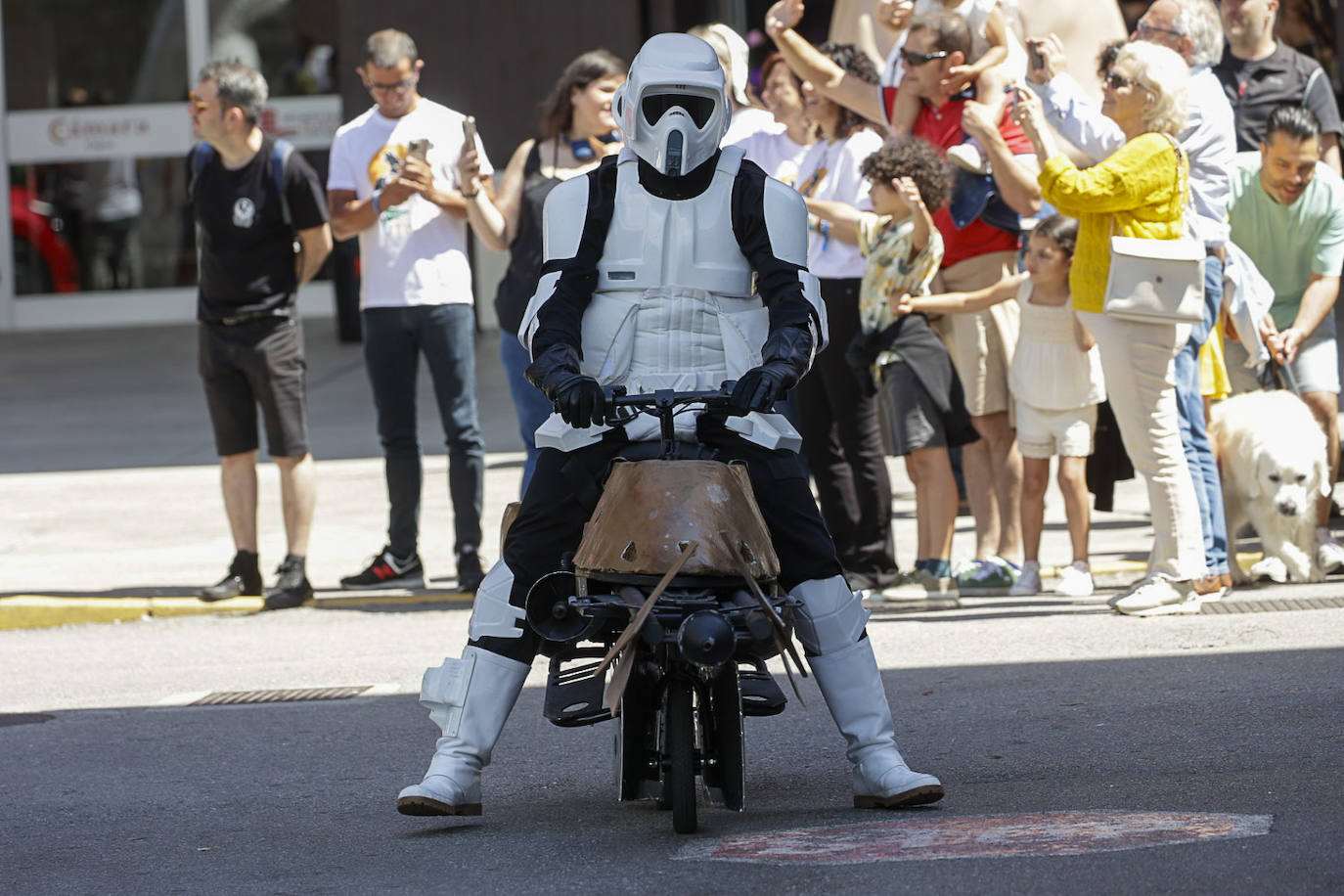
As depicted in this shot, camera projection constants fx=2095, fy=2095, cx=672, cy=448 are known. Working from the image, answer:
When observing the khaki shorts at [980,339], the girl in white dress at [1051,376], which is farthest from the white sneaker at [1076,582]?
the khaki shorts at [980,339]

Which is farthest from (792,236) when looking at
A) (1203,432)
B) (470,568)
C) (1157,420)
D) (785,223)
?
(470,568)

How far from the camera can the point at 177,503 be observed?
40.1 feet

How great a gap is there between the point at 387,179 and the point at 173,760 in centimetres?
362

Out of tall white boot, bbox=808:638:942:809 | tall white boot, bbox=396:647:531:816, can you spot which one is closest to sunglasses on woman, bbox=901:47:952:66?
tall white boot, bbox=808:638:942:809

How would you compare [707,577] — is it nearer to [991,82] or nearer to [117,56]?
[991,82]

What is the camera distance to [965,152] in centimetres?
875

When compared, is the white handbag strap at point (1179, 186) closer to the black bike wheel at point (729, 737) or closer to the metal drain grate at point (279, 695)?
the metal drain grate at point (279, 695)

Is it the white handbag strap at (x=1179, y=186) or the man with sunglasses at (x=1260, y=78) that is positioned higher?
the man with sunglasses at (x=1260, y=78)

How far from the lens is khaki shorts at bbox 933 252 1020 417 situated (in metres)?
8.81

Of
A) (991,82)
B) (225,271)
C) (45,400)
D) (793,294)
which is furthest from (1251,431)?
(45,400)

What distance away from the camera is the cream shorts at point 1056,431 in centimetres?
845

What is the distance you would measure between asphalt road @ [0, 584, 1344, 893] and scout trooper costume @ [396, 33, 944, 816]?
23 cm

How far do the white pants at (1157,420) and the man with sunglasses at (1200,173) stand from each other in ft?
0.74

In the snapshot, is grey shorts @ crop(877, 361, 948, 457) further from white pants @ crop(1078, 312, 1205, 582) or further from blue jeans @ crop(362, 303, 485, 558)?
blue jeans @ crop(362, 303, 485, 558)
